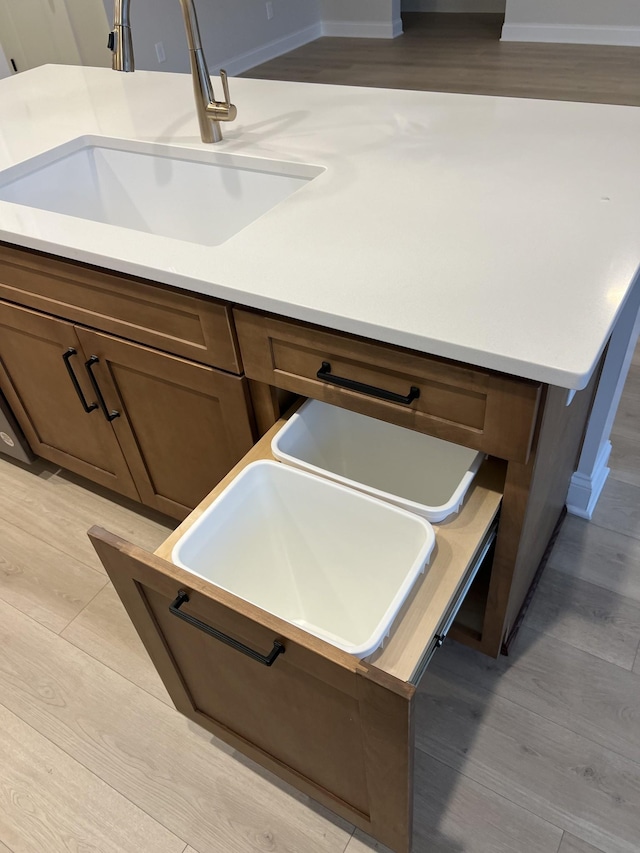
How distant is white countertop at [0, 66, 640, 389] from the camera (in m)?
0.88

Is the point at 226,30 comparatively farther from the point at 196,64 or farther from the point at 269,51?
the point at 196,64

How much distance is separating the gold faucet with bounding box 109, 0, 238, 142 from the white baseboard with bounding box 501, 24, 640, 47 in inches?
180

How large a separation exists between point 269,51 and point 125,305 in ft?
15.7

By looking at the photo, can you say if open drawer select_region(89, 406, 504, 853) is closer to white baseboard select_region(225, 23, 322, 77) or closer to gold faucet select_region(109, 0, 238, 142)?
gold faucet select_region(109, 0, 238, 142)

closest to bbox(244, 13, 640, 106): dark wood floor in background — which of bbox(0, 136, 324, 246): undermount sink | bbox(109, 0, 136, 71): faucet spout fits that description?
bbox(0, 136, 324, 246): undermount sink

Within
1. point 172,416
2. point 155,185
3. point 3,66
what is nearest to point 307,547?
point 172,416

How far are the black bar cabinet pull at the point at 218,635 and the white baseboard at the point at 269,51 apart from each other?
472 cm

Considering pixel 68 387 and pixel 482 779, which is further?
pixel 68 387

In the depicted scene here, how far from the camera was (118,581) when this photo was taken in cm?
95

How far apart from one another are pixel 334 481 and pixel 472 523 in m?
0.23

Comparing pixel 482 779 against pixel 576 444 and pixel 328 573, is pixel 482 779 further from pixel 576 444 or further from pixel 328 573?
pixel 576 444

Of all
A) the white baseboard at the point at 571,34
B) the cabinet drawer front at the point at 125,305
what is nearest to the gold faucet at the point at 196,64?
the cabinet drawer front at the point at 125,305

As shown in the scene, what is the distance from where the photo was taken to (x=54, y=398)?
1600mm

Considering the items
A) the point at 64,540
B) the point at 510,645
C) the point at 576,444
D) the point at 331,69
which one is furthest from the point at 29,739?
the point at 331,69
